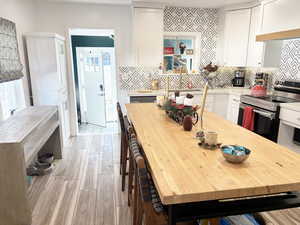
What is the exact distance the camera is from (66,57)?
443cm

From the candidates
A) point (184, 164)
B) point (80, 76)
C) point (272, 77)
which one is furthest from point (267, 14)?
point (80, 76)

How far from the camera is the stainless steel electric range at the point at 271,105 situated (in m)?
3.18

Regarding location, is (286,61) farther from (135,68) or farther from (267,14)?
(135,68)

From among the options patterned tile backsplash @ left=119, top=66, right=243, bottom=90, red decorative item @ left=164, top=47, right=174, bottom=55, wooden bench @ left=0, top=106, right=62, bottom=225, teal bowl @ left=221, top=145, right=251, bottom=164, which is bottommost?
wooden bench @ left=0, top=106, right=62, bottom=225

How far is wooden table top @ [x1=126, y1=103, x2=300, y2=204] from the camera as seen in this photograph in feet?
3.50

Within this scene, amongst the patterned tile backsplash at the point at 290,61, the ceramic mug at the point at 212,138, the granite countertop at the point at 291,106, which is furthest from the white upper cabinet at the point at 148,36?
the ceramic mug at the point at 212,138

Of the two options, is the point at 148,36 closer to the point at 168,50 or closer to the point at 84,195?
the point at 168,50

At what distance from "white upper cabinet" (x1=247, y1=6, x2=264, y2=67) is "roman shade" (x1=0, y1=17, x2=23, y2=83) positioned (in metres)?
3.85

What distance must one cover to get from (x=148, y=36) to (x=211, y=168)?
3556mm

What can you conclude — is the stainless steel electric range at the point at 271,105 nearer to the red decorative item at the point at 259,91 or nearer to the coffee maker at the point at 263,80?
the red decorative item at the point at 259,91

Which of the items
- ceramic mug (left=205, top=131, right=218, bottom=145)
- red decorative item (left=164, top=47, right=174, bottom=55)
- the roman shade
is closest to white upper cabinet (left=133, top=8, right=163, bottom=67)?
red decorative item (left=164, top=47, right=174, bottom=55)

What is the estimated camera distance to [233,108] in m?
4.32

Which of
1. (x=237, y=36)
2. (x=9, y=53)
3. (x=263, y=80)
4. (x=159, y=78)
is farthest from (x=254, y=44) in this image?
(x=9, y=53)

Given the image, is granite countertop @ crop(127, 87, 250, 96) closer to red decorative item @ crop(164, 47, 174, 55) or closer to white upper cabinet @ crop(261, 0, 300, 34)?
red decorative item @ crop(164, 47, 174, 55)
